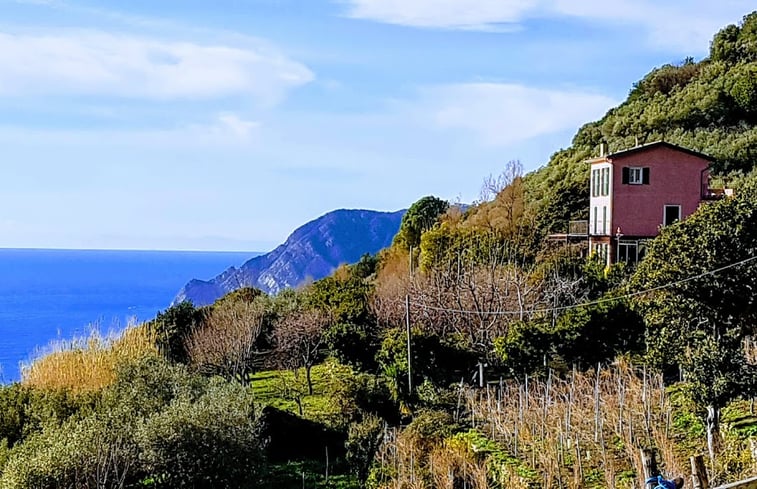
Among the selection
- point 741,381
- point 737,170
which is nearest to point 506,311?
Result: point 741,381

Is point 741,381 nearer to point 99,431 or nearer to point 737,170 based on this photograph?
point 99,431

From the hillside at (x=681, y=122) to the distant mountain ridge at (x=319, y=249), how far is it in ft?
74.3

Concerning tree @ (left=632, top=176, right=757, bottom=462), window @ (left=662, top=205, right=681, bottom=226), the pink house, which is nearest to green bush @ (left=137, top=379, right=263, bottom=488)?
tree @ (left=632, top=176, right=757, bottom=462)

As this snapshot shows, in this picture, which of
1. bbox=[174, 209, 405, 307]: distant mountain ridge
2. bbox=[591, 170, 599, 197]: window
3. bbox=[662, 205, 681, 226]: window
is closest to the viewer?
bbox=[662, 205, 681, 226]: window

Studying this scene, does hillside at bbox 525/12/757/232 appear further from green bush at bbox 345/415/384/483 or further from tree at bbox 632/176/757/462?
tree at bbox 632/176/757/462

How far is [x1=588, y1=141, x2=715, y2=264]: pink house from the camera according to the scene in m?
24.3

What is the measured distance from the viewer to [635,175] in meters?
24.4

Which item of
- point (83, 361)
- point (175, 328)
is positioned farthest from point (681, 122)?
point (83, 361)

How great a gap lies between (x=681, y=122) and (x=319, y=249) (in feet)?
129

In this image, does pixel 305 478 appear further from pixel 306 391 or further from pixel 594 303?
pixel 594 303

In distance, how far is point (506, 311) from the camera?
20328 millimetres

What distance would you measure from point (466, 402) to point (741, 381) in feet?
23.4

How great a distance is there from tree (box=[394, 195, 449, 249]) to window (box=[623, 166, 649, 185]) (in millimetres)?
9664

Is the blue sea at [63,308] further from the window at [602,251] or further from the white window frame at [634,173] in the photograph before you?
the white window frame at [634,173]
